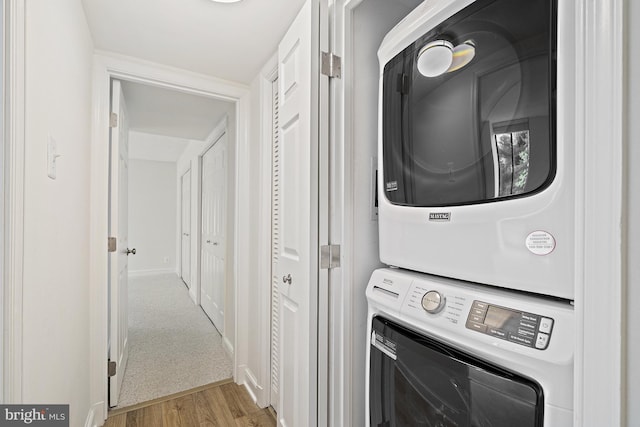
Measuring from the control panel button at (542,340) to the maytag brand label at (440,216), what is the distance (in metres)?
0.31

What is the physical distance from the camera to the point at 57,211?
3.65 feet

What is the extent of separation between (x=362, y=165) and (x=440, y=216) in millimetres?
445

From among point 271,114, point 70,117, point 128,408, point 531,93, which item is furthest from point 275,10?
point 128,408

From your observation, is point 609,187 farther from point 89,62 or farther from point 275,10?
point 89,62

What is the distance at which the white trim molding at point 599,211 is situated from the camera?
1.47 ft

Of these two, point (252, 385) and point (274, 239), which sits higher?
point (274, 239)

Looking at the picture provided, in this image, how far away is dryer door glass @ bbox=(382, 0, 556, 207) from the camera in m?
0.60

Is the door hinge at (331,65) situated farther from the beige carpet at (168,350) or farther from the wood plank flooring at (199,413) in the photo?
the beige carpet at (168,350)

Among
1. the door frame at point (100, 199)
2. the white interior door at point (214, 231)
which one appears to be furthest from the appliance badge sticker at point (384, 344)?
the white interior door at point (214, 231)

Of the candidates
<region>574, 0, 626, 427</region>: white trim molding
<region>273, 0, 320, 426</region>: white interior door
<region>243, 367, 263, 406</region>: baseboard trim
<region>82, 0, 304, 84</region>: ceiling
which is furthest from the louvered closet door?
<region>574, 0, 626, 427</region>: white trim molding

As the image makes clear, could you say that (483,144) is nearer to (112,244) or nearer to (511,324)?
(511,324)

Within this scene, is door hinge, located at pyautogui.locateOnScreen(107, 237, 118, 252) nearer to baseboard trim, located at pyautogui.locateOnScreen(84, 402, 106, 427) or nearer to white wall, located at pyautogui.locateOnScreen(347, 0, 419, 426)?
baseboard trim, located at pyautogui.locateOnScreen(84, 402, 106, 427)

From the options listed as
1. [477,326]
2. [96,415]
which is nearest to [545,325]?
[477,326]

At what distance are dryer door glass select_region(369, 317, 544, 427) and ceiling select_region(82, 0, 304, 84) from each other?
1528 millimetres
